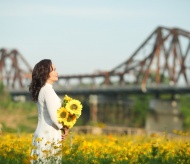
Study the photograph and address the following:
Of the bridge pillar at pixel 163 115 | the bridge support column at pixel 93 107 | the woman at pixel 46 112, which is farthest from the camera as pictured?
the bridge support column at pixel 93 107

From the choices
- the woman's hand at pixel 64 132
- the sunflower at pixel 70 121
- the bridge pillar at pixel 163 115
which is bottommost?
the woman's hand at pixel 64 132

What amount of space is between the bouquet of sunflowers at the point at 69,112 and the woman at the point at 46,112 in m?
0.06

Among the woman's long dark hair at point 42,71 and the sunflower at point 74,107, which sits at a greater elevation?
the woman's long dark hair at point 42,71

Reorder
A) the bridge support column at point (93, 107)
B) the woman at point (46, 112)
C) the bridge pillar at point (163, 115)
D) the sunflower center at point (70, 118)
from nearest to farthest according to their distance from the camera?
the woman at point (46, 112) → the sunflower center at point (70, 118) → the bridge pillar at point (163, 115) → the bridge support column at point (93, 107)

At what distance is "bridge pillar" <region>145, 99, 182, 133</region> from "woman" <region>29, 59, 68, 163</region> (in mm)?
55894

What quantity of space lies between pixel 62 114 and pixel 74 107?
166mm

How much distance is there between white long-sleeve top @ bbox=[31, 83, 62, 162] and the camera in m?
6.72

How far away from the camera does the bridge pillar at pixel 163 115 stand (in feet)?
206

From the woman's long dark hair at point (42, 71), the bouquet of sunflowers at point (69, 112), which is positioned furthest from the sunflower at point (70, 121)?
the woman's long dark hair at point (42, 71)

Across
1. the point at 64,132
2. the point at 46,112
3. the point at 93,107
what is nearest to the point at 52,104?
the point at 46,112

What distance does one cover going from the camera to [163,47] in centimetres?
7794

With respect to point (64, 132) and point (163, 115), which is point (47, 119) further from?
point (163, 115)

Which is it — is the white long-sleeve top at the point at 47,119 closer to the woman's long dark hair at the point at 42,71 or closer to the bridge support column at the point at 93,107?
the woman's long dark hair at the point at 42,71

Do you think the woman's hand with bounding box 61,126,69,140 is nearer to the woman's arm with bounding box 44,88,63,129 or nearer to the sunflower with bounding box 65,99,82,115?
the woman's arm with bounding box 44,88,63,129
